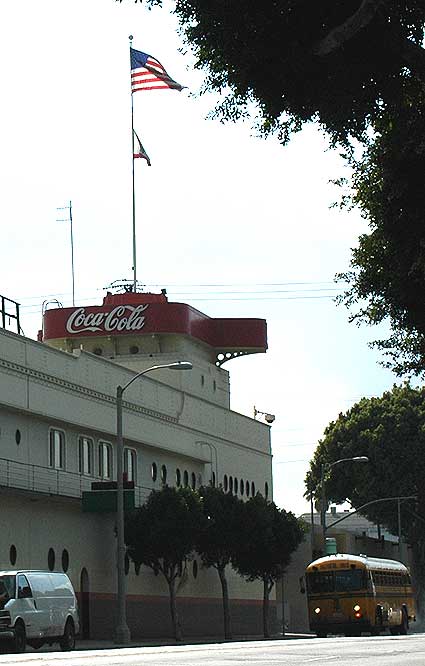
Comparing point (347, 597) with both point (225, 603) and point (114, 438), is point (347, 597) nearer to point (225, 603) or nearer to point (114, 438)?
point (225, 603)

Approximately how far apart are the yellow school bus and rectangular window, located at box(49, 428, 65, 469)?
12438 millimetres

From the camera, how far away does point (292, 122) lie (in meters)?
16.8

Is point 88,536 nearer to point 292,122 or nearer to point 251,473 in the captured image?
point 251,473

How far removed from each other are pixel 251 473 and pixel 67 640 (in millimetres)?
37793

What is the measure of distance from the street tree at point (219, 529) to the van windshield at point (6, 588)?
941 inches

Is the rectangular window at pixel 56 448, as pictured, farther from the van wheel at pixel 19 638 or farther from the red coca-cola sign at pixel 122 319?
the van wheel at pixel 19 638

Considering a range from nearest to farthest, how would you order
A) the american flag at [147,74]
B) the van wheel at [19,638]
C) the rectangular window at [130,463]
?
the van wheel at [19,638]
the american flag at [147,74]
the rectangular window at [130,463]

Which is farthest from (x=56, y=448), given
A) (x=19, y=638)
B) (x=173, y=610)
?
(x=19, y=638)

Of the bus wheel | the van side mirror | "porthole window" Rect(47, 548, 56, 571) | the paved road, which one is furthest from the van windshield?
the bus wheel

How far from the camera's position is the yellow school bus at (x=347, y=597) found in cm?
5762

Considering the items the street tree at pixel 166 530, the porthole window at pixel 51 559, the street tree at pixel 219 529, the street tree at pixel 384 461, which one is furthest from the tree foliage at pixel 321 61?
the street tree at pixel 384 461

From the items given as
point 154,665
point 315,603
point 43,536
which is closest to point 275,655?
point 154,665

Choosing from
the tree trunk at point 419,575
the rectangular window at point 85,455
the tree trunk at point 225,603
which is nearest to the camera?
the rectangular window at point 85,455

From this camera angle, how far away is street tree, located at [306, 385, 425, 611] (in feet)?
311
